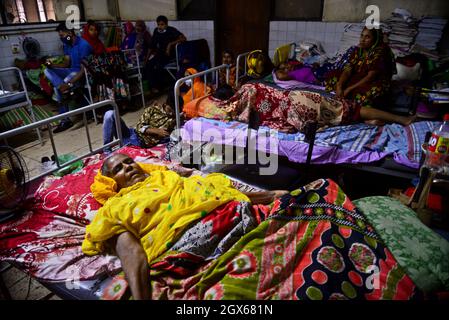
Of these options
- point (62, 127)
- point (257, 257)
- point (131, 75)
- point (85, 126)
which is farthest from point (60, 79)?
point (257, 257)

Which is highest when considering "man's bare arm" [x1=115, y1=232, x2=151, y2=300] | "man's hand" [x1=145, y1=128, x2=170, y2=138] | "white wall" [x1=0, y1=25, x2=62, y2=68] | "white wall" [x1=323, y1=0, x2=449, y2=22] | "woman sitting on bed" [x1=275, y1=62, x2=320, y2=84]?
"white wall" [x1=323, y1=0, x2=449, y2=22]

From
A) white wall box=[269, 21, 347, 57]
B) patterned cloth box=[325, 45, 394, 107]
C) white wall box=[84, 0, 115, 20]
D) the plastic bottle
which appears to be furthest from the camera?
white wall box=[84, 0, 115, 20]

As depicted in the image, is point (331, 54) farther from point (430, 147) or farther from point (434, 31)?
point (430, 147)

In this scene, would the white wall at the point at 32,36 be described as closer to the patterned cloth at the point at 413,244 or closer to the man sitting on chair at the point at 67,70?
the man sitting on chair at the point at 67,70

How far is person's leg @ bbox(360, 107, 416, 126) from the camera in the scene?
2.93m

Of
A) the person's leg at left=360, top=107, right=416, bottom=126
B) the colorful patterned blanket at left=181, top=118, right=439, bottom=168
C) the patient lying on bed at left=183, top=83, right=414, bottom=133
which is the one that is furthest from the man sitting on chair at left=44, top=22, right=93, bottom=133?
the person's leg at left=360, top=107, right=416, bottom=126

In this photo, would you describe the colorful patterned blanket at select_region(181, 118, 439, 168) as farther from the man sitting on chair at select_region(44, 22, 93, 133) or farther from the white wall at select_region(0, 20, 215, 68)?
the white wall at select_region(0, 20, 215, 68)

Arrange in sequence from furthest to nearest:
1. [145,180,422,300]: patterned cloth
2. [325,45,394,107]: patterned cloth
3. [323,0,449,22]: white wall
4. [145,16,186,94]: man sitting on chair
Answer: [145,16,186,94]: man sitting on chair, [323,0,449,22]: white wall, [325,45,394,107]: patterned cloth, [145,180,422,300]: patterned cloth

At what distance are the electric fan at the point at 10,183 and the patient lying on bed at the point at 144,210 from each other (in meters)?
0.42

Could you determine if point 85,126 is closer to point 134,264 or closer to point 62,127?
point 134,264

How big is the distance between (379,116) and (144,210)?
2.53m

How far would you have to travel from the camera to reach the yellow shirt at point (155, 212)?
56.5 inches

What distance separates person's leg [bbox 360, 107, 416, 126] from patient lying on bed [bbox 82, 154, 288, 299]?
1.78 m
